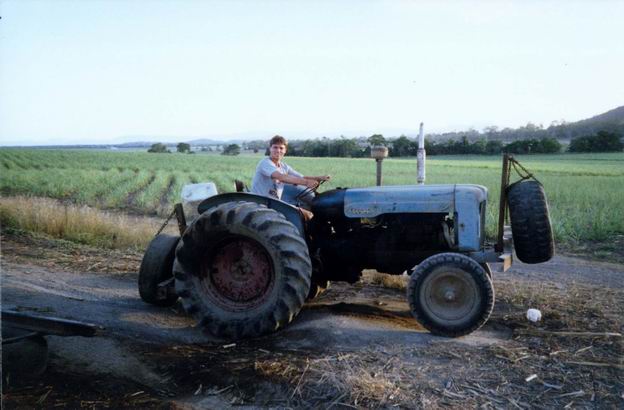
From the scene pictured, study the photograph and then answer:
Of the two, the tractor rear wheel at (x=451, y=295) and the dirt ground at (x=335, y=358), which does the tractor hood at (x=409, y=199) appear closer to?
the tractor rear wheel at (x=451, y=295)

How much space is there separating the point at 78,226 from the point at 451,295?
715cm

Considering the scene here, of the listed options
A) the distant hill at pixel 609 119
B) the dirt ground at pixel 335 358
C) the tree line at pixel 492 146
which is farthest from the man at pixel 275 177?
the distant hill at pixel 609 119

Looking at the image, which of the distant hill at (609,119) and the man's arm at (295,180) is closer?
the man's arm at (295,180)

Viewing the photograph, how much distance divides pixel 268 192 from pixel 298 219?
1.78 ft

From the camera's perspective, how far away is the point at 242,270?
5457 mm

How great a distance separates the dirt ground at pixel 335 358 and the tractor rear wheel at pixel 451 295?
0.16 meters

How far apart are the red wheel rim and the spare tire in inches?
91.8

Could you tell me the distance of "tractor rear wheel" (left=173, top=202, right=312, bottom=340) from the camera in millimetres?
5055

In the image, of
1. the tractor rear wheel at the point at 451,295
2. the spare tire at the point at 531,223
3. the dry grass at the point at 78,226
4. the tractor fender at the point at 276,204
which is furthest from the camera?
the dry grass at the point at 78,226

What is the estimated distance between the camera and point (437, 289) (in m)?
5.04

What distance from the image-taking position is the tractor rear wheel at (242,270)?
16.6ft

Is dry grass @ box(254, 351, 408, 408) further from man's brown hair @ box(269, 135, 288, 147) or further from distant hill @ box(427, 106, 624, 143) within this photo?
distant hill @ box(427, 106, 624, 143)

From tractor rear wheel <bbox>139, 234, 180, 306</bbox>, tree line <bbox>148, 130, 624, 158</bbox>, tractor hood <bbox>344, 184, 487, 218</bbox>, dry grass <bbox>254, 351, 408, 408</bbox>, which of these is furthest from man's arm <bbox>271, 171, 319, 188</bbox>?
tree line <bbox>148, 130, 624, 158</bbox>

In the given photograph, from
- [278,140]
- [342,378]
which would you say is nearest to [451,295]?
[342,378]
